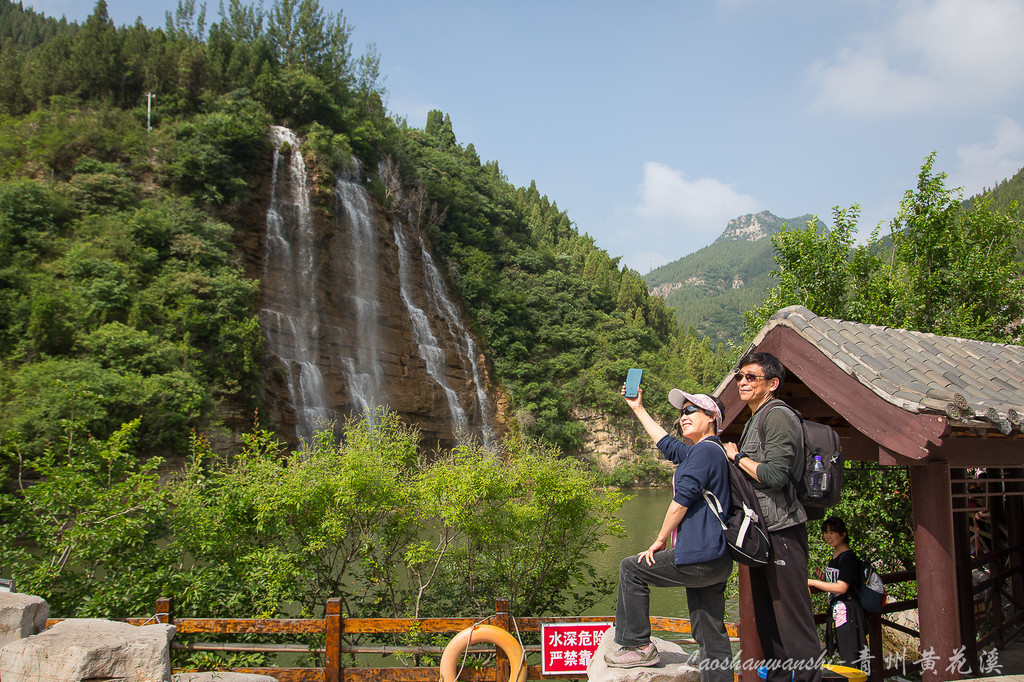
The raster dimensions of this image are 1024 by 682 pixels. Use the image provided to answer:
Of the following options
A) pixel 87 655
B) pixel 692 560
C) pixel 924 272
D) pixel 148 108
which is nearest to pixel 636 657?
pixel 692 560

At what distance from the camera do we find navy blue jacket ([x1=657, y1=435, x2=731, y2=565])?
295 centimetres

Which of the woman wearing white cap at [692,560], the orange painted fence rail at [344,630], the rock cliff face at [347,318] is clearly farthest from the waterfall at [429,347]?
the woman wearing white cap at [692,560]

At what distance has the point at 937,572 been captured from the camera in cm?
345

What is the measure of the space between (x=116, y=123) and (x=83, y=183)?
500 centimetres

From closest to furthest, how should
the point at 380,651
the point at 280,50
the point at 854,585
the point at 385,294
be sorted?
the point at 854,585 < the point at 380,651 < the point at 385,294 < the point at 280,50

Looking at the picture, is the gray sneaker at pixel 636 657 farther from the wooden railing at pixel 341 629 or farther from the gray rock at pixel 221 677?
the gray rock at pixel 221 677

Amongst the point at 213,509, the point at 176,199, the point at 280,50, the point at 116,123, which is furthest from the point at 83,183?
the point at 213,509

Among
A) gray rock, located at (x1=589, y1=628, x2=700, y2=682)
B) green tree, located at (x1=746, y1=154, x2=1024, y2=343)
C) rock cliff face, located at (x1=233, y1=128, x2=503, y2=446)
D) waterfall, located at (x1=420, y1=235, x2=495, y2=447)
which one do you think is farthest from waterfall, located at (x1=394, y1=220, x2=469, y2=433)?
gray rock, located at (x1=589, y1=628, x2=700, y2=682)

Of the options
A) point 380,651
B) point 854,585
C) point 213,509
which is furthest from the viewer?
point 213,509

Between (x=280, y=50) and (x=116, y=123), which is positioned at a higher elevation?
(x=280, y=50)

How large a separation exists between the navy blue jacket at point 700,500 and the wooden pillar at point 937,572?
4.38ft

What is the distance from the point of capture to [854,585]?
4262mm

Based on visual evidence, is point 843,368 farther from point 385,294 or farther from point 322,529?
point 385,294

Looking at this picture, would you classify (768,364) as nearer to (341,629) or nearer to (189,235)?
(341,629)
